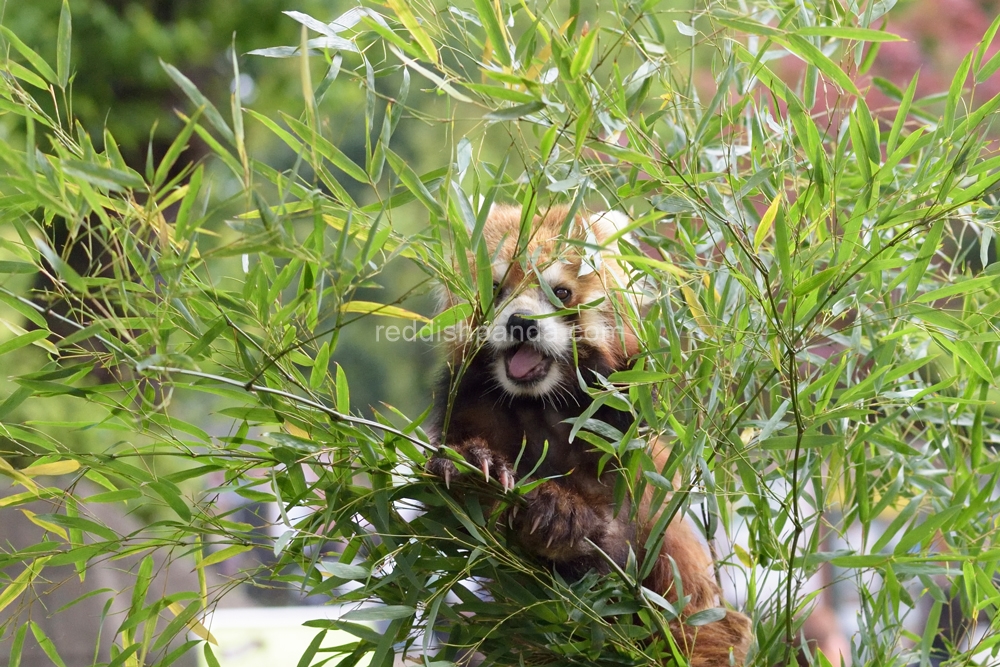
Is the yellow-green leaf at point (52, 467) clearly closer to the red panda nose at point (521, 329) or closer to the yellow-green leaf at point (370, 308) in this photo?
the yellow-green leaf at point (370, 308)

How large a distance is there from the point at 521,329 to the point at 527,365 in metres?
0.06

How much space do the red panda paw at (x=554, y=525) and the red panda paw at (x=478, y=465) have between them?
0.05m

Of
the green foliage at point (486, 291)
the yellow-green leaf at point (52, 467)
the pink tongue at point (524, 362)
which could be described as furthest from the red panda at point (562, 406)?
the yellow-green leaf at point (52, 467)

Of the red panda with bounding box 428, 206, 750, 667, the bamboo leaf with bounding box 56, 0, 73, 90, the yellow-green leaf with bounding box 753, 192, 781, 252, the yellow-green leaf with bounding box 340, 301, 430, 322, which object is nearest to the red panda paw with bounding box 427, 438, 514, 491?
the red panda with bounding box 428, 206, 750, 667

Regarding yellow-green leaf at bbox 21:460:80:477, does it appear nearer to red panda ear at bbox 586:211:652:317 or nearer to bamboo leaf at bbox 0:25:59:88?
bamboo leaf at bbox 0:25:59:88

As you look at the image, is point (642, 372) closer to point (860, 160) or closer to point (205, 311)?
point (860, 160)

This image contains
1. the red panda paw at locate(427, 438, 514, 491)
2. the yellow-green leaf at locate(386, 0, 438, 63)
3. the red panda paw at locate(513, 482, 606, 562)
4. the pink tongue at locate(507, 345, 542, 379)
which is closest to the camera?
the yellow-green leaf at locate(386, 0, 438, 63)

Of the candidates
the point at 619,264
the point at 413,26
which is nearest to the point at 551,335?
the point at 619,264

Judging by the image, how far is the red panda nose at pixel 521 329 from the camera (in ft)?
4.35

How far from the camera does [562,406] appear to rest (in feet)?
4.43

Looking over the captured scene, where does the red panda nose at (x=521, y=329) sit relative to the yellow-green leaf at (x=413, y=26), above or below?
A: below

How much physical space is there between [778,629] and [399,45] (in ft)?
2.38

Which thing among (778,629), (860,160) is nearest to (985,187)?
(860,160)

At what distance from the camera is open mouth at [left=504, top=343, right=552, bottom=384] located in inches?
51.9
